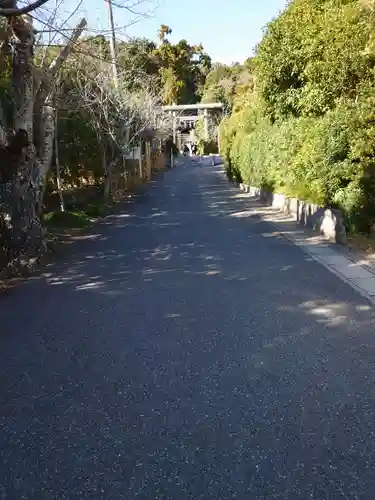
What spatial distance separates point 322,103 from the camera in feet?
42.8

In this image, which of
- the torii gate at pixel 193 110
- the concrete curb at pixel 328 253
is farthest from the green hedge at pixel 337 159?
the torii gate at pixel 193 110

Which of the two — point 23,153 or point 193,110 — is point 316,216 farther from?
point 193,110

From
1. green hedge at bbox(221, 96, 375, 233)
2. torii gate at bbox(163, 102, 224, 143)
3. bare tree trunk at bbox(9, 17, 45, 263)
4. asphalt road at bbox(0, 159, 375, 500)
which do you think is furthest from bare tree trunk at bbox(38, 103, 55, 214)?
torii gate at bbox(163, 102, 224, 143)

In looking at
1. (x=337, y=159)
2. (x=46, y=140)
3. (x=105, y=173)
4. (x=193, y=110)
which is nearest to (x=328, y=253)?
(x=337, y=159)

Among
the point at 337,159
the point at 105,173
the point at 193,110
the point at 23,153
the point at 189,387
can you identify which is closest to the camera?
the point at 189,387

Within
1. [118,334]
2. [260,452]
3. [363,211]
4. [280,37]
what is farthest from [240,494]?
[280,37]

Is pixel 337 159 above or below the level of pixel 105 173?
above

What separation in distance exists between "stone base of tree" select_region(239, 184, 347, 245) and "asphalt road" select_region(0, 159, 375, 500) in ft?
9.12

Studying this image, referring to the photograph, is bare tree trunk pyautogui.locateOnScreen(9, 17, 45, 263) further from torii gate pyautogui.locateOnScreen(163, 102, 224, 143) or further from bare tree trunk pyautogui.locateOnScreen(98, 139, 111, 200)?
torii gate pyautogui.locateOnScreen(163, 102, 224, 143)

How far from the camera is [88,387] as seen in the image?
13.8 ft

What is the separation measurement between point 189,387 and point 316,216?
30.2 ft

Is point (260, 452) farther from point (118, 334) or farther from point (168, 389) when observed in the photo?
point (118, 334)

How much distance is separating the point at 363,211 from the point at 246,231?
3701 mm

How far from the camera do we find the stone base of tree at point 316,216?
10.8 metres
